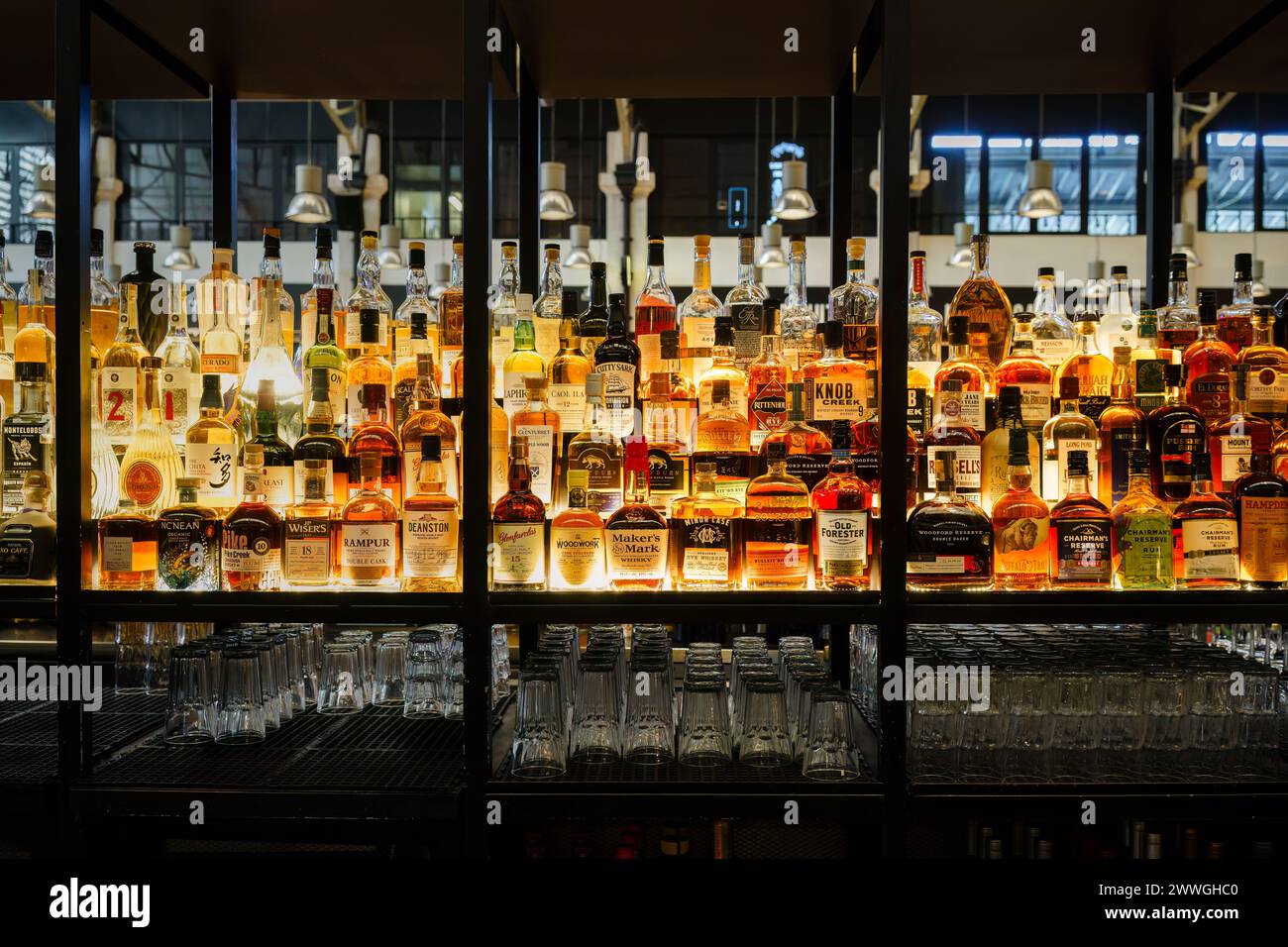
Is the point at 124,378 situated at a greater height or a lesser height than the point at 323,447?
greater

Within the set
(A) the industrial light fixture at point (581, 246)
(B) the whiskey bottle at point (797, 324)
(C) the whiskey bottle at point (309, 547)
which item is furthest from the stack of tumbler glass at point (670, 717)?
(A) the industrial light fixture at point (581, 246)

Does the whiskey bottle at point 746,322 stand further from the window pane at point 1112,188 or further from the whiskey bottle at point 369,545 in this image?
the window pane at point 1112,188

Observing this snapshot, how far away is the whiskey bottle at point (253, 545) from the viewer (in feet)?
5.44

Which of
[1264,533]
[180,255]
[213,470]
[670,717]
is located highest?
[180,255]

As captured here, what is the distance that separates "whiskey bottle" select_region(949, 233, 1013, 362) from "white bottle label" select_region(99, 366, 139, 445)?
1635mm

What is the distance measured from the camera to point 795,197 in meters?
5.42

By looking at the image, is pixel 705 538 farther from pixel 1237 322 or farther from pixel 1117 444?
pixel 1237 322

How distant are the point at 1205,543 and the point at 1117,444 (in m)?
0.23

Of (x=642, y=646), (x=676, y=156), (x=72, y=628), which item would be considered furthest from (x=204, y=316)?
(x=676, y=156)

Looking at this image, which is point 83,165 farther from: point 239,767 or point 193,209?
point 193,209

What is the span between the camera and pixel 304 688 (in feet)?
6.59

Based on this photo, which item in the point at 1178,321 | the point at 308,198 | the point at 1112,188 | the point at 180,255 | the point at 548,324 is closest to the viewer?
the point at 1178,321

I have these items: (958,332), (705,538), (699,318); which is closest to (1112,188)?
(958,332)

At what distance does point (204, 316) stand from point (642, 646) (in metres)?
1.14
